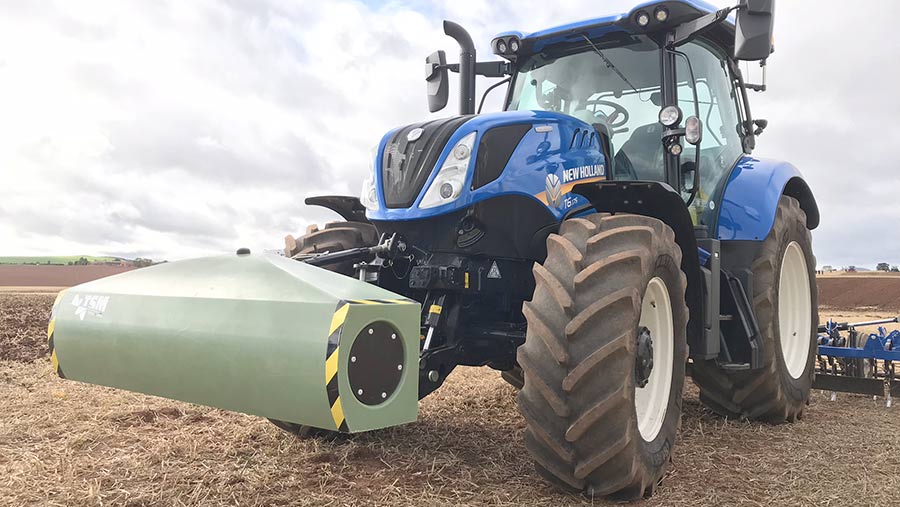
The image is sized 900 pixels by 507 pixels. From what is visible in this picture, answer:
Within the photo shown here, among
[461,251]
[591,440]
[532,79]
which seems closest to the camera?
[591,440]

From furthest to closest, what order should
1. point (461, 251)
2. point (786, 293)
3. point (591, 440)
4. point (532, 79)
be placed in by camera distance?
point (786, 293) < point (532, 79) < point (461, 251) < point (591, 440)

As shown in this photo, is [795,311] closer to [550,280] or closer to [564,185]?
[564,185]

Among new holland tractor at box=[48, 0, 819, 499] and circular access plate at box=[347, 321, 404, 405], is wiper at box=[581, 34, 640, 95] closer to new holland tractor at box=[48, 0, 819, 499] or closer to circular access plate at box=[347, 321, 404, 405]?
new holland tractor at box=[48, 0, 819, 499]

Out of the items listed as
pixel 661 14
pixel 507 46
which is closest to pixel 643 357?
pixel 661 14

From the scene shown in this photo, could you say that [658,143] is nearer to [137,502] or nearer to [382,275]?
[382,275]

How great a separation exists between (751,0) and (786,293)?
9.67ft

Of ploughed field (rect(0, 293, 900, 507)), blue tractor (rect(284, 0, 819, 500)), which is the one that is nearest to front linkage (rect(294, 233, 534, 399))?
blue tractor (rect(284, 0, 819, 500))

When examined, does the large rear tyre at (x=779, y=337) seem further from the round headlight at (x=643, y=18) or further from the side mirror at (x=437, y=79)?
the side mirror at (x=437, y=79)

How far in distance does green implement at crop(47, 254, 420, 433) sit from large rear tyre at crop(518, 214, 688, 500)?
627 mm

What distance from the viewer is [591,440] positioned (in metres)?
3.34

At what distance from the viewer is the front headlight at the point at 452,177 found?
157 inches

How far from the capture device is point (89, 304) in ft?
12.1

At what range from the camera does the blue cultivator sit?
20.4ft

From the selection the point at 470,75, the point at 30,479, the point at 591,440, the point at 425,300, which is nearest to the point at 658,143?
the point at 470,75
